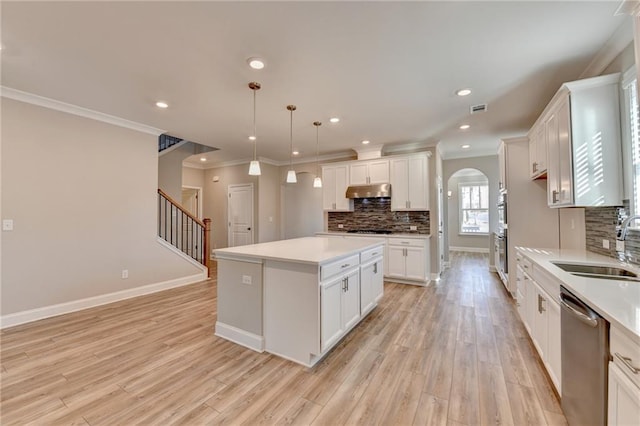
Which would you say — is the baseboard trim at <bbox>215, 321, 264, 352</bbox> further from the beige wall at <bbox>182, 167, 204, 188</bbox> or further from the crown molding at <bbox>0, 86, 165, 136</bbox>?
the beige wall at <bbox>182, 167, 204, 188</bbox>

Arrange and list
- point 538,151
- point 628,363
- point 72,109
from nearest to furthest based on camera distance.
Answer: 1. point 628,363
2. point 538,151
3. point 72,109

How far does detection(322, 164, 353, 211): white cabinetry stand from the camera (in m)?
5.84

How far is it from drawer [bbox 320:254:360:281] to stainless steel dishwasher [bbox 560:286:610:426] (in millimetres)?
1638

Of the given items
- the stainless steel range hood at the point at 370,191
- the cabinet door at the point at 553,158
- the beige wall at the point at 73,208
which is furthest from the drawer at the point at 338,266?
the beige wall at the point at 73,208

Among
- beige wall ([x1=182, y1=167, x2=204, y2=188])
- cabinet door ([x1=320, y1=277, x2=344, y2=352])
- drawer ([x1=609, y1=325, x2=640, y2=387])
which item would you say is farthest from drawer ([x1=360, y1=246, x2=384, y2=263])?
beige wall ([x1=182, y1=167, x2=204, y2=188])

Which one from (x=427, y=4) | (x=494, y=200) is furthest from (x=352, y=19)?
(x=494, y=200)

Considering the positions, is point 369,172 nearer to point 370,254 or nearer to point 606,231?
point 370,254

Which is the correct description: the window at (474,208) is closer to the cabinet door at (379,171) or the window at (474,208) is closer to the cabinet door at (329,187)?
the cabinet door at (379,171)

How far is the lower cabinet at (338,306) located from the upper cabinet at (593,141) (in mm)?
2181

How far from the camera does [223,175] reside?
24.4 ft

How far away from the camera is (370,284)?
3.36m

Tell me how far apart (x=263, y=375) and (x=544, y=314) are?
91.9 inches

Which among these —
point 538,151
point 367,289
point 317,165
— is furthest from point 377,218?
point 538,151

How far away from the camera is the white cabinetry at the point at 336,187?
584cm
